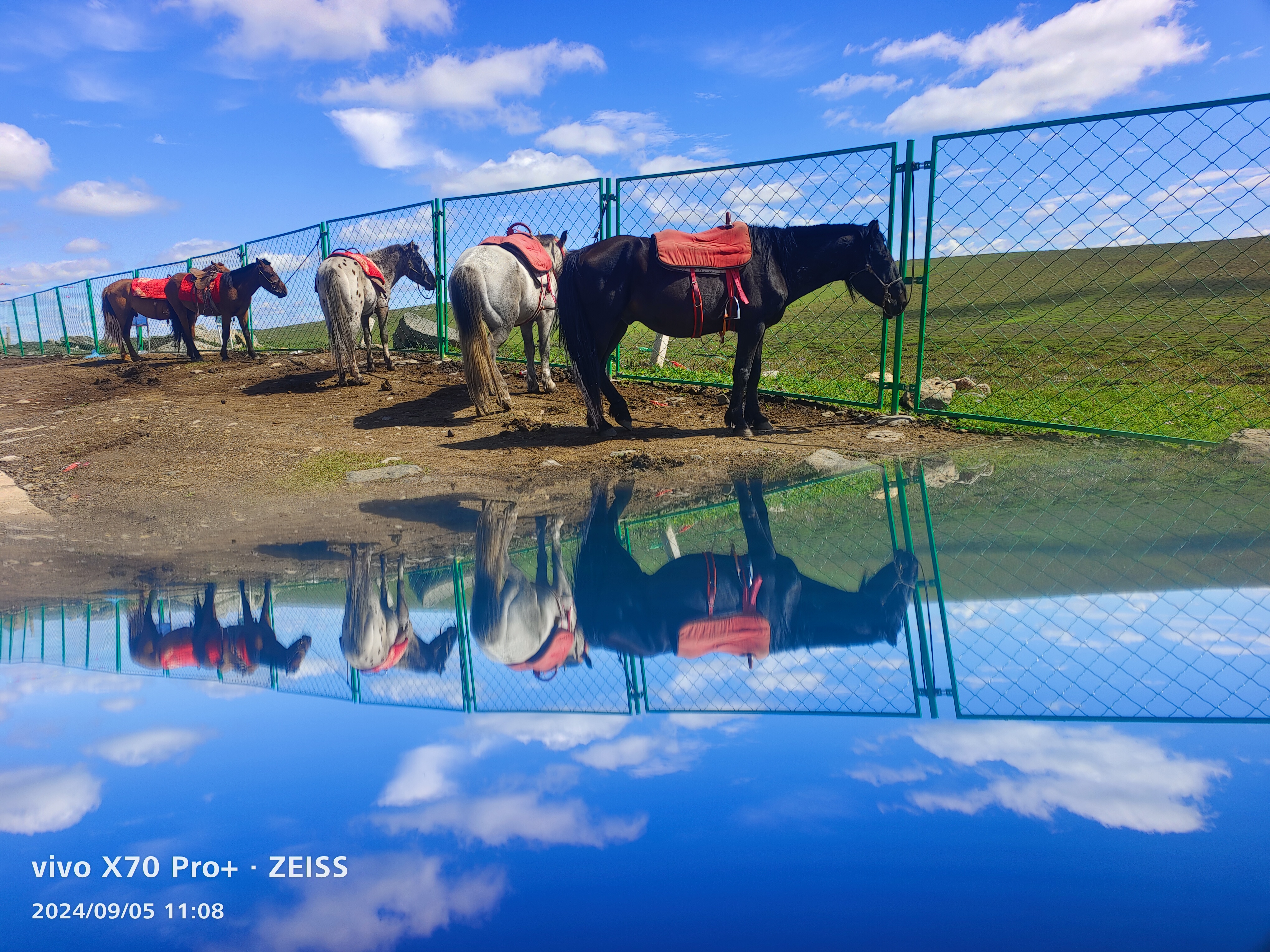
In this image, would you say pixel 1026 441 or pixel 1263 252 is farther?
pixel 1263 252

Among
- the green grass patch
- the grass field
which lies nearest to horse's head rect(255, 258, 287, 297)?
the grass field

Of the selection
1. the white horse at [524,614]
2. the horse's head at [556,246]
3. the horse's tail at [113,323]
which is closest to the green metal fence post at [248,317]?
the horse's tail at [113,323]

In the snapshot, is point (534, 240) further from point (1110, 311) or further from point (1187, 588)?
point (1110, 311)

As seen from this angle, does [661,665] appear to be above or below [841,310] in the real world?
below

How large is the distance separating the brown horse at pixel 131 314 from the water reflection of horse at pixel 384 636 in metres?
13.2

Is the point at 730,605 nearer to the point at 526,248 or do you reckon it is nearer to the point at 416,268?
the point at 526,248

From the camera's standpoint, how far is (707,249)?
6348 mm

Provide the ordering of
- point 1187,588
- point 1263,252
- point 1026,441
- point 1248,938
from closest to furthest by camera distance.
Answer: point 1248,938
point 1187,588
point 1026,441
point 1263,252

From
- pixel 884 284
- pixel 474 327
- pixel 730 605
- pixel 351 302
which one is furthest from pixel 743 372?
pixel 351 302

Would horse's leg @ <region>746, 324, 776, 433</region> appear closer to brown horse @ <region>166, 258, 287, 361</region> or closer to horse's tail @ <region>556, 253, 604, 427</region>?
horse's tail @ <region>556, 253, 604, 427</region>

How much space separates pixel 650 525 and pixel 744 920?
2.84 m

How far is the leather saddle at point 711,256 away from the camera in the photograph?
6336 mm

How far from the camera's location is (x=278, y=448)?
21.6 feet

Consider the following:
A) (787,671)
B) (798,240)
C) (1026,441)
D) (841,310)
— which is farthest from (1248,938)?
(841,310)
